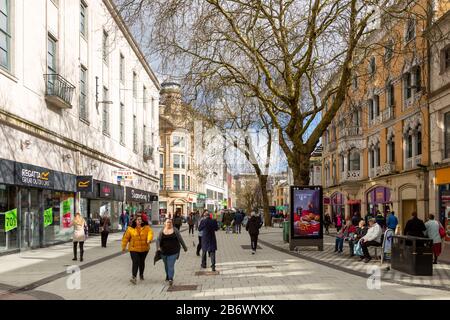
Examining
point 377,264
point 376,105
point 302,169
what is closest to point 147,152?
point 376,105

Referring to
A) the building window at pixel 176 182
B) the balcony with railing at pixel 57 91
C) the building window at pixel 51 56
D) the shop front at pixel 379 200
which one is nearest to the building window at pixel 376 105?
the shop front at pixel 379 200

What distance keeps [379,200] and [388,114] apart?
6242 millimetres

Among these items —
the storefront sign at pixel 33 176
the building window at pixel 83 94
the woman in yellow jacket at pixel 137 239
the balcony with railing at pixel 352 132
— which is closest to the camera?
the woman in yellow jacket at pixel 137 239

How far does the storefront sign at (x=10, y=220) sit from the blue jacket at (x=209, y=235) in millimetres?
8254

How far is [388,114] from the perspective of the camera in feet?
112

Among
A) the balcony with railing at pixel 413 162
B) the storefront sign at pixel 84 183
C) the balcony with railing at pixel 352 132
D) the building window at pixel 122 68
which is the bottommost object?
the storefront sign at pixel 84 183

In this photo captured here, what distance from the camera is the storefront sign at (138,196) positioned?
40.6 meters

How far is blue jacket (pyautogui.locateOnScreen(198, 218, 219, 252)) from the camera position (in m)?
14.3

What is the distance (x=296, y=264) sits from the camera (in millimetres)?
15766

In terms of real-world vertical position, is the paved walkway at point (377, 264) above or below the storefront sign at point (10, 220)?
below

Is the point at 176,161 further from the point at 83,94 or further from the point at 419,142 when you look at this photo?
the point at 419,142

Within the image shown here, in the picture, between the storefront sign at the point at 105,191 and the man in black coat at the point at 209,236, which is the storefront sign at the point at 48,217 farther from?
the man in black coat at the point at 209,236

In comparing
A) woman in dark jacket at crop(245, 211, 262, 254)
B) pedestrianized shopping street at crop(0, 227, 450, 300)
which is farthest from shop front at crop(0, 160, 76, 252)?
woman in dark jacket at crop(245, 211, 262, 254)

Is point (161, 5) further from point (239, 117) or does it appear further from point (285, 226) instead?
point (239, 117)
